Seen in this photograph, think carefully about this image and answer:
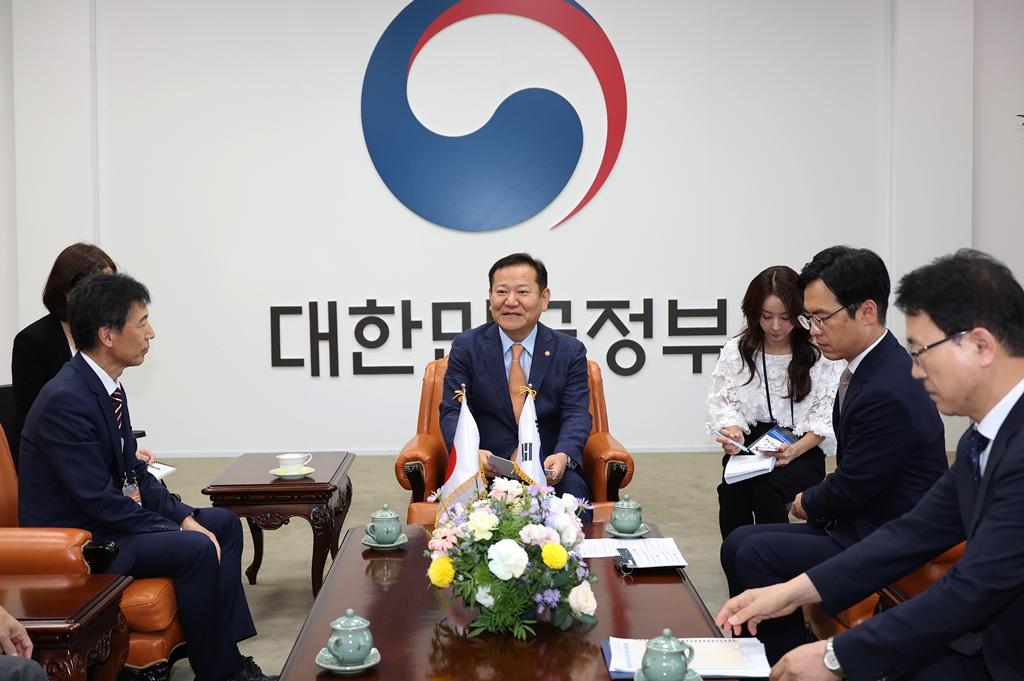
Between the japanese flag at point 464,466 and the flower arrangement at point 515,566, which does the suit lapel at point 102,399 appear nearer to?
the japanese flag at point 464,466

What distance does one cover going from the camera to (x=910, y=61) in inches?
245

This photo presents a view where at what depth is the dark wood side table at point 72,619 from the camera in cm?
203

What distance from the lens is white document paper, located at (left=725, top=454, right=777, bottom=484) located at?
3430 millimetres

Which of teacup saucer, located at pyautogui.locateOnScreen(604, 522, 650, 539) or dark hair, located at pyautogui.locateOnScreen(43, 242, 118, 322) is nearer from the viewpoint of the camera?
teacup saucer, located at pyautogui.locateOnScreen(604, 522, 650, 539)

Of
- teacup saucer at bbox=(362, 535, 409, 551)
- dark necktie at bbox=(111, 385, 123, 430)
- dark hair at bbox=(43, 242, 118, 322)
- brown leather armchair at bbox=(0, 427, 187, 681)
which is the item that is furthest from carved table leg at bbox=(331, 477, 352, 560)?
dark hair at bbox=(43, 242, 118, 322)

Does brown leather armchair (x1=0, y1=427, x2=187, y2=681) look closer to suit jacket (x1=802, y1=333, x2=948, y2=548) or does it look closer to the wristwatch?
the wristwatch

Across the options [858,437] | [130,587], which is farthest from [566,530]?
[130,587]

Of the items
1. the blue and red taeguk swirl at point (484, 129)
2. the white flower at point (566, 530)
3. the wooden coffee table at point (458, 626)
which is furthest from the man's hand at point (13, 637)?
the blue and red taeguk swirl at point (484, 129)

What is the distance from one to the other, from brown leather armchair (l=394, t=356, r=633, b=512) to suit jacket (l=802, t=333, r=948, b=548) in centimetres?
105

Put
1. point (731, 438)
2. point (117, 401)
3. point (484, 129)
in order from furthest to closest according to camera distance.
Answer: point (484, 129), point (731, 438), point (117, 401)

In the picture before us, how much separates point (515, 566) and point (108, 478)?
4.77ft

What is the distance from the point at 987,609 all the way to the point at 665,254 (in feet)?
16.3

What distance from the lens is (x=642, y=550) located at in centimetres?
266

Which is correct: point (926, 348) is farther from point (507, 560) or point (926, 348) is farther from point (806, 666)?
point (507, 560)
